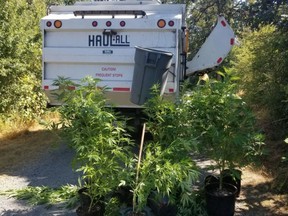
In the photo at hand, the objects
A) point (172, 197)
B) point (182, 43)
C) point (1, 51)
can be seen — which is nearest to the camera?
point (172, 197)

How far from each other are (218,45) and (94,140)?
406cm

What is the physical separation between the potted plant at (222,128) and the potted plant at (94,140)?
900 mm

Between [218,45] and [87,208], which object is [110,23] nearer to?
[218,45]

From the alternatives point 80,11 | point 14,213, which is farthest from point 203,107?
point 80,11

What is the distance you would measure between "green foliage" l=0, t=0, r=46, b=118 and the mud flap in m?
4.31

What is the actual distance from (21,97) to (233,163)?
21.6ft

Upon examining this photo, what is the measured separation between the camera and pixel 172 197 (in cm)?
374

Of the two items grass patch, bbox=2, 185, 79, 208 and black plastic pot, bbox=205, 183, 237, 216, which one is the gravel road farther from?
black plastic pot, bbox=205, 183, 237, 216

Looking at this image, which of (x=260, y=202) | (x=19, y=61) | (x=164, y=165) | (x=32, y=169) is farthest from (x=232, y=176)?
(x=19, y=61)

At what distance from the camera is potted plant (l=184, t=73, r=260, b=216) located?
13.5 ft

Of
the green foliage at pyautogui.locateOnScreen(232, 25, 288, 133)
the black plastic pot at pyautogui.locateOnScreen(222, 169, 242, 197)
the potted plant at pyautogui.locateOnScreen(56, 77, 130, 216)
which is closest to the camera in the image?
the potted plant at pyautogui.locateOnScreen(56, 77, 130, 216)

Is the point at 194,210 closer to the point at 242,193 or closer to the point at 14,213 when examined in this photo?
the point at 242,193

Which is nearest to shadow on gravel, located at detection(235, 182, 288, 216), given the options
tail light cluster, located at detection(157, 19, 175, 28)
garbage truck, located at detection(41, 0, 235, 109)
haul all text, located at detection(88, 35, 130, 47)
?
garbage truck, located at detection(41, 0, 235, 109)

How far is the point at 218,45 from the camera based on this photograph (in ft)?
23.0
